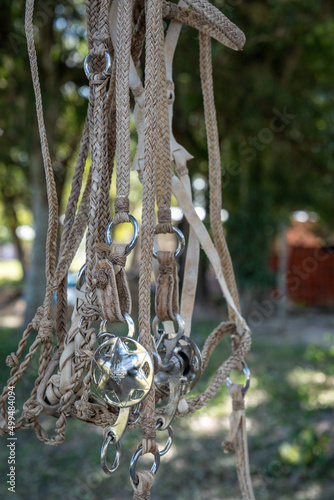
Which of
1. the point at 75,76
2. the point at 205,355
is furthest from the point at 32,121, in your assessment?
the point at 205,355

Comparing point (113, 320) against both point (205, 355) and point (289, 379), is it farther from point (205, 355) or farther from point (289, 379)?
point (289, 379)

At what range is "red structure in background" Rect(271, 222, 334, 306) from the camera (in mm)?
10819

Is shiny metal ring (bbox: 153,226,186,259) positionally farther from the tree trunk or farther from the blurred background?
the tree trunk

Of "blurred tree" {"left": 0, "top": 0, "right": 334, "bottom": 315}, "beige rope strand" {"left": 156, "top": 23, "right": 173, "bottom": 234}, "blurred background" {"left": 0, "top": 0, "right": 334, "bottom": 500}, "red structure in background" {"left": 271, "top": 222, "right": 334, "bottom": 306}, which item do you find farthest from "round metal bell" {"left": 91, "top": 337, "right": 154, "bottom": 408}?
"red structure in background" {"left": 271, "top": 222, "right": 334, "bottom": 306}

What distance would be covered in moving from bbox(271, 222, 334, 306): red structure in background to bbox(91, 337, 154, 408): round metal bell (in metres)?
10.1

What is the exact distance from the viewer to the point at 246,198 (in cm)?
671

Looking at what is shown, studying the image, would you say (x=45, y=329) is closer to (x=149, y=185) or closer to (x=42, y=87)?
(x=149, y=185)

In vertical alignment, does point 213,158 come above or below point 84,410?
above

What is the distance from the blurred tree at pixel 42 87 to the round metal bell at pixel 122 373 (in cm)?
292

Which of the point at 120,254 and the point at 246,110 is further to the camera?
the point at 246,110

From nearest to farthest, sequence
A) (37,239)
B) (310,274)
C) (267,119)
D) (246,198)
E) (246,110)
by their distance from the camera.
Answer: (246,110)
(267,119)
(37,239)
(246,198)
(310,274)

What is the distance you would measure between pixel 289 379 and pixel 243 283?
103 inches

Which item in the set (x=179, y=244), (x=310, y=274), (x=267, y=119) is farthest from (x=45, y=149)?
(x=310, y=274)

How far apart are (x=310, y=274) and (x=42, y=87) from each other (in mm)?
8747
